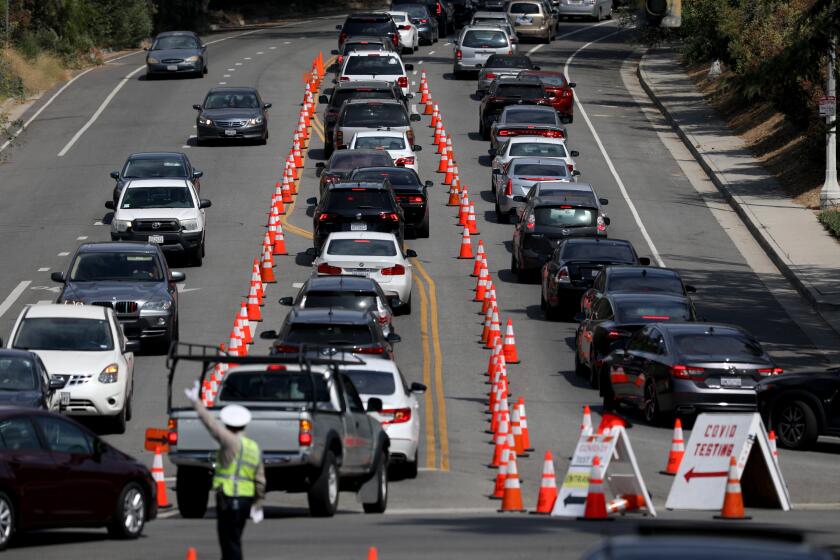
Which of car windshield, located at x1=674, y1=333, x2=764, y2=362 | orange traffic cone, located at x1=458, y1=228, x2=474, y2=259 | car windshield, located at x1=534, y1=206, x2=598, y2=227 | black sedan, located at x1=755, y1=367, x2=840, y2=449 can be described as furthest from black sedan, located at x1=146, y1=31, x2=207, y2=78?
black sedan, located at x1=755, y1=367, x2=840, y2=449

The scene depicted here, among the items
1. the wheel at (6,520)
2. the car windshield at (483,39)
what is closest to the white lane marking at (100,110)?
the car windshield at (483,39)

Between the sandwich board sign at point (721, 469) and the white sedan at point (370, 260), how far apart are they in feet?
40.4

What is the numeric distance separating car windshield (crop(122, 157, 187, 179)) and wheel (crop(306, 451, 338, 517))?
2254cm

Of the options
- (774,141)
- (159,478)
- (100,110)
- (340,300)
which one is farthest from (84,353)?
(100,110)

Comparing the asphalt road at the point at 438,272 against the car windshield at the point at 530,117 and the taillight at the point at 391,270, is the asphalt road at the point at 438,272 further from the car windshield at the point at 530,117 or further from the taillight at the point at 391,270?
the car windshield at the point at 530,117

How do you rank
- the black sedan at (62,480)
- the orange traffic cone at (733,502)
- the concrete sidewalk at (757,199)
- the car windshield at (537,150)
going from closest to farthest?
the black sedan at (62,480) < the orange traffic cone at (733,502) < the concrete sidewalk at (757,199) < the car windshield at (537,150)

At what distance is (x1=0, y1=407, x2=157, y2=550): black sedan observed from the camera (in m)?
13.9

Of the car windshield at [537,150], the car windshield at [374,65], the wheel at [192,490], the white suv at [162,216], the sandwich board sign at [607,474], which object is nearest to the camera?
the wheel at [192,490]

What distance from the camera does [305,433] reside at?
48.1 ft

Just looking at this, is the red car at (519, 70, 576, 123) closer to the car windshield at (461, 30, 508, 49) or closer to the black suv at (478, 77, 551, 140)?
the black suv at (478, 77, 551, 140)

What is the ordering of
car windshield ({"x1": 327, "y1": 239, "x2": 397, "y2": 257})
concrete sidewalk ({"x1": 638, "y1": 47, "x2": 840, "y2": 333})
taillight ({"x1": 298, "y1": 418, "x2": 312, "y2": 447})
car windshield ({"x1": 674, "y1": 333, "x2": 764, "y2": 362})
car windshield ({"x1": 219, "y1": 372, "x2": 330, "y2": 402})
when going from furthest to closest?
1. concrete sidewalk ({"x1": 638, "y1": 47, "x2": 840, "y2": 333})
2. car windshield ({"x1": 327, "y1": 239, "x2": 397, "y2": 257})
3. car windshield ({"x1": 674, "y1": 333, "x2": 764, "y2": 362})
4. car windshield ({"x1": 219, "y1": 372, "x2": 330, "y2": 402})
5. taillight ({"x1": 298, "y1": 418, "x2": 312, "y2": 447})

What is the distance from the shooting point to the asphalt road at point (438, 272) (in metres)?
15.4

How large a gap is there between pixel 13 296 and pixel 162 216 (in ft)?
11.5

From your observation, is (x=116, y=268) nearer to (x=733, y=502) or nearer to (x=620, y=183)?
(x=733, y=502)
